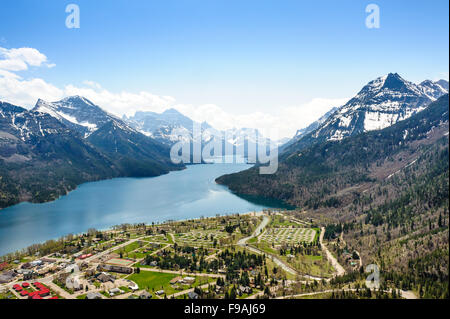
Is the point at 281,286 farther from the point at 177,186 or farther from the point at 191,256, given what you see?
the point at 177,186

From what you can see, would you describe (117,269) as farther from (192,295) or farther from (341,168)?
(341,168)

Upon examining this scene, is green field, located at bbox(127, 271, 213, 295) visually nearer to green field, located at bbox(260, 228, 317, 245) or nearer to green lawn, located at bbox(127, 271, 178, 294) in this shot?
green lawn, located at bbox(127, 271, 178, 294)

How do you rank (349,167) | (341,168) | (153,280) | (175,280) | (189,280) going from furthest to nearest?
(341,168), (349,167), (153,280), (175,280), (189,280)

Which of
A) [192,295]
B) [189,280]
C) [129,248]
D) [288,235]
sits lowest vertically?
[288,235]

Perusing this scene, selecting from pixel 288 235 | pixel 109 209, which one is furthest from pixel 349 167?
pixel 109 209

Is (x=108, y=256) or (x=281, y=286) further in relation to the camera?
(x=108, y=256)

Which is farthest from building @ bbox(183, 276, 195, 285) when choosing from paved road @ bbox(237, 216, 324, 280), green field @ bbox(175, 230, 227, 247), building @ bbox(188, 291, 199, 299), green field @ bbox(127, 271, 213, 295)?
green field @ bbox(175, 230, 227, 247)

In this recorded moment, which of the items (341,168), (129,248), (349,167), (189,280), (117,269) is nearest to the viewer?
(189,280)
